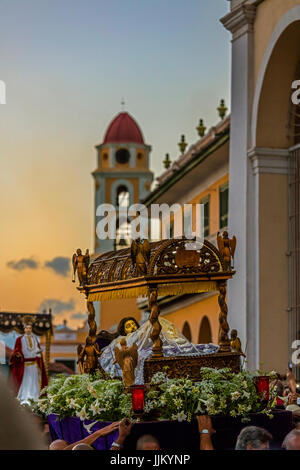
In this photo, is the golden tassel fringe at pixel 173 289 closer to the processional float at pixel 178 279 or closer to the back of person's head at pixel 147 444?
the processional float at pixel 178 279

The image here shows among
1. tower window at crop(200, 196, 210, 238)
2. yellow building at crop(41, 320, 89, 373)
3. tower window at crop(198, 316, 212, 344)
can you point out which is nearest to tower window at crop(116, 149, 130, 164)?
yellow building at crop(41, 320, 89, 373)

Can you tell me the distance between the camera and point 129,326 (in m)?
15.2

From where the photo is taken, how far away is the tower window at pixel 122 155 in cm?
6594

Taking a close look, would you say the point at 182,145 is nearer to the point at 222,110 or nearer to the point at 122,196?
the point at 222,110

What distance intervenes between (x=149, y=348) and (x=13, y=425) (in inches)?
400

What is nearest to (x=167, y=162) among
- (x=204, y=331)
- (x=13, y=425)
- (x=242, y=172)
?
(x=204, y=331)

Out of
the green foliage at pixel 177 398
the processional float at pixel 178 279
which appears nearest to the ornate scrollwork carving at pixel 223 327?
the processional float at pixel 178 279

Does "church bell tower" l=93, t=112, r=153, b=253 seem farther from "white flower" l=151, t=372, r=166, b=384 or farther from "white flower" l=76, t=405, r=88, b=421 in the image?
"white flower" l=76, t=405, r=88, b=421

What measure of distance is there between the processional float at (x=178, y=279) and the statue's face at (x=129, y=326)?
236 cm
